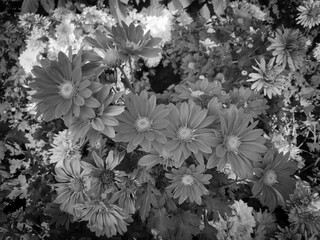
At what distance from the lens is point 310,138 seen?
2.33 m

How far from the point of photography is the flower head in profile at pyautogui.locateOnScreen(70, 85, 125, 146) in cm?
85

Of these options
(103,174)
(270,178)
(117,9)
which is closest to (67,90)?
(103,174)

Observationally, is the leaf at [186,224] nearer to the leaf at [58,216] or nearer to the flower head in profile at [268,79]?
the leaf at [58,216]

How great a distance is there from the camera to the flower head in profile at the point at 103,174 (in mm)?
1033

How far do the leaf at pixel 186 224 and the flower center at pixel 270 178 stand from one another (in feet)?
1.45

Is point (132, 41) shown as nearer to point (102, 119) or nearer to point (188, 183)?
point (102, 119)

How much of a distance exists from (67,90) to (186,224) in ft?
2.70

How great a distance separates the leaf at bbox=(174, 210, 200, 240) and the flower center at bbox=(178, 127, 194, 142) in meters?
0.56

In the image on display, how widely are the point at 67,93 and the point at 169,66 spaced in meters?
1.81

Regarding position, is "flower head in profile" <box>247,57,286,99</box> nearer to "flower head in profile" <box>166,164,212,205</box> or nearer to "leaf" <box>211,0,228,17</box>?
"flower head in profile" <box>166,164,212,205</box>

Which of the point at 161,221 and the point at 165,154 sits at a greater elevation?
the point at 165,154

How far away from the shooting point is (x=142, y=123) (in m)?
0.92

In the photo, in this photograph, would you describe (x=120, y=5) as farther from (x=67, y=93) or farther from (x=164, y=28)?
(x=67, y=93)

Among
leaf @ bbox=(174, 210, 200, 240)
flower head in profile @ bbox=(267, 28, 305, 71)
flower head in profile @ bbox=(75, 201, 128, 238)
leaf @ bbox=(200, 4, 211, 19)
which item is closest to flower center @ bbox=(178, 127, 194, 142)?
flower head in profile @ bbox=(75, 201, 128, 238)
